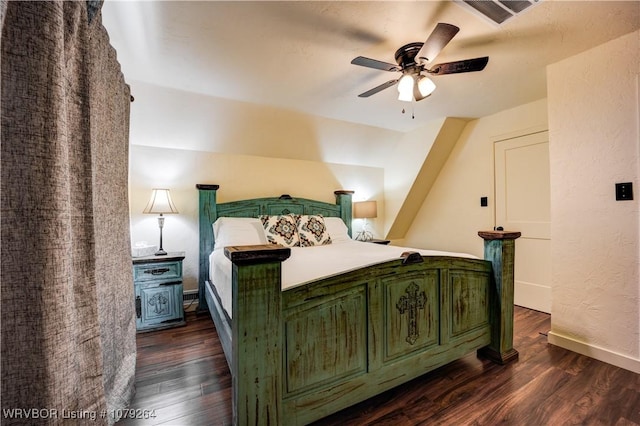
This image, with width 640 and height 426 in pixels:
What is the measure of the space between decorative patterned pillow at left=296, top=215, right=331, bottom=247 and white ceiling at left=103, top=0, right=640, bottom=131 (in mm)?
1419

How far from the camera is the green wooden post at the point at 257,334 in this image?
1.08m

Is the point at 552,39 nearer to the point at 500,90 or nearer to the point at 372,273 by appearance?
the point at 500,90

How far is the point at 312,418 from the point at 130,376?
3.52 ft

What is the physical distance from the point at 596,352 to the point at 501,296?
0.88 m

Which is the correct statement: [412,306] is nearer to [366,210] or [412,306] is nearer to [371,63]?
[371,63]

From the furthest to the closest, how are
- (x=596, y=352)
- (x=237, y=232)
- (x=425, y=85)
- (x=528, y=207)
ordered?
(x=528, y=207), (x=237, y=232), (x=596, y=352), (x=425, y=85)

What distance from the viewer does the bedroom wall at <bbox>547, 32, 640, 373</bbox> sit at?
1854 millimetres

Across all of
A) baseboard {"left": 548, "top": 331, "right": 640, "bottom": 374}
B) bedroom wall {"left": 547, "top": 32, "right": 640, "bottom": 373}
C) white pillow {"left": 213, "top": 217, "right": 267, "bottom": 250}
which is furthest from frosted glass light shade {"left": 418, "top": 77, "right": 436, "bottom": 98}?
baseboard {"left": 548, "top": 331, "right": 640, "bottom": 374}

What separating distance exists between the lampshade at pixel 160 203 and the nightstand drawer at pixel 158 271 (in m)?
0.53

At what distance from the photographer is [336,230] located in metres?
3.45

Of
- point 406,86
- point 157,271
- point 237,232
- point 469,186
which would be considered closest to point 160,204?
point 157,271

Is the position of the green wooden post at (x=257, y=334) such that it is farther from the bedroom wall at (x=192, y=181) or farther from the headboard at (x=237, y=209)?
the bedroom wall at (x=192, y=181)

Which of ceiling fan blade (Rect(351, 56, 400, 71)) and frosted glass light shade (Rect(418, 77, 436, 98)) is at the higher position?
ceiling fan blade (Rect(351, 56, 400, 71))

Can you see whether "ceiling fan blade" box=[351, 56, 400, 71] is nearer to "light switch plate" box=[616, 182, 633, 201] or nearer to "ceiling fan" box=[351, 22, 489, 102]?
"ceiling fan" box=[351, 22, 489, 102]
